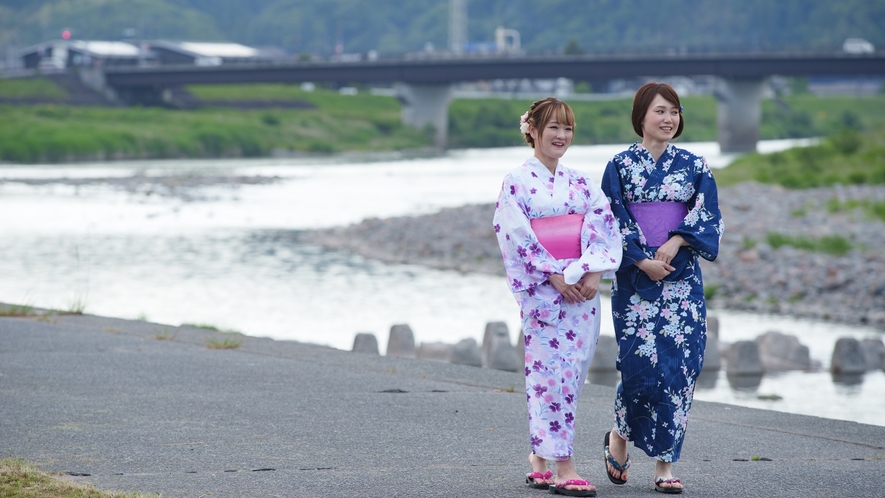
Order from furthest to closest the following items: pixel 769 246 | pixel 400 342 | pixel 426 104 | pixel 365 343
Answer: pixel 426 104
pixel 769 246
pixel 400 342
pixel 365 343

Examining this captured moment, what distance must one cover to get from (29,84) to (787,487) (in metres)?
67.5

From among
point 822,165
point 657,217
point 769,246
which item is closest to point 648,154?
point 657,217

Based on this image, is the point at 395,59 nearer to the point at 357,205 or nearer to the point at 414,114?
the point at 414,114

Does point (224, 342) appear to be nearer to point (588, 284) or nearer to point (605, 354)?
point (605, 354)

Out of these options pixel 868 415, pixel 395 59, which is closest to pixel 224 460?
pixel 868 415

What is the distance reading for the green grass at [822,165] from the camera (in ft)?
102

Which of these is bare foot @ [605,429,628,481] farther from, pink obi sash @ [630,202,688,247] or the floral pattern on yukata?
pink obi sash @ [630,202,688,247]

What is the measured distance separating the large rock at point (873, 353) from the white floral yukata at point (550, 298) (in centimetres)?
773

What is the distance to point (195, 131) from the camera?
194ft

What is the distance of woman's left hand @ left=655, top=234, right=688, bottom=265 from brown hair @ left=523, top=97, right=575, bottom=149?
2.19 ft

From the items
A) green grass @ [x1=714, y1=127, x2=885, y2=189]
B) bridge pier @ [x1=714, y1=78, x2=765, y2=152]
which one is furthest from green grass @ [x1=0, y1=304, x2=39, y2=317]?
bridge pier @ [x1=714, y1=78, x2=765, y2=152]

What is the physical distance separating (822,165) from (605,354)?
2679 centimetres

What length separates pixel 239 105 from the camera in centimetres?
7425

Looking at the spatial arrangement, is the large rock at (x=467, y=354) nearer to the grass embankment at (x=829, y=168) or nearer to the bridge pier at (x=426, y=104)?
the grass embankment at (x=829, y=168)
